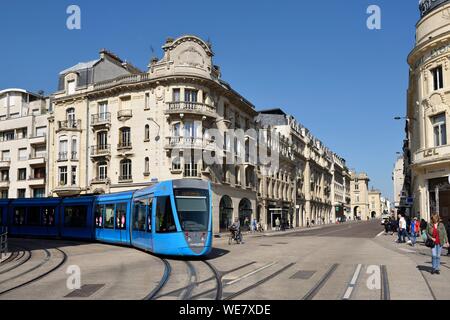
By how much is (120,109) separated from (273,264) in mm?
31841

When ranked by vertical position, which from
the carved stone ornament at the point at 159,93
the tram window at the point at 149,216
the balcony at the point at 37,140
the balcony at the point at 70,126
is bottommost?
the tram window at the point at 149,216

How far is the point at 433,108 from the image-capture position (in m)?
28.8

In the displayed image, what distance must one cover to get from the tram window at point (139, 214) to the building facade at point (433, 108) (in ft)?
58.4

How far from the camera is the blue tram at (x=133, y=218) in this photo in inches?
663

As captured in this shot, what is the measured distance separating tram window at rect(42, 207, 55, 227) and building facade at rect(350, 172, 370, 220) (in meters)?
133

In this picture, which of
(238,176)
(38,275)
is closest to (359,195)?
(238,176)

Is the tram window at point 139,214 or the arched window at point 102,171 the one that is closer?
the tram window at point 139,214

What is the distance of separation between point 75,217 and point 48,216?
271cm

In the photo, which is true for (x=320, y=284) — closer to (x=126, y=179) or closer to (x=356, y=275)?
(x=356, y=275)

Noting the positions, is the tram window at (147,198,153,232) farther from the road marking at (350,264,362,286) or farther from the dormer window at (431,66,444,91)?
the dormer window at (431,66,444,91)

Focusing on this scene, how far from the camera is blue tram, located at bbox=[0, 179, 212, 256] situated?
16844 mm

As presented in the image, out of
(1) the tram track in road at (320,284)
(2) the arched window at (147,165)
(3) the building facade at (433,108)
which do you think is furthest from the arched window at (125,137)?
(1) the tram track in road at (320,284)

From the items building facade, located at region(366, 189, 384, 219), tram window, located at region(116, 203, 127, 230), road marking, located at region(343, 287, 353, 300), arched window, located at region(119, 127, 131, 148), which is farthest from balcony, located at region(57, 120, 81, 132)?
building facade, located at region(366, 189, 384, 219)

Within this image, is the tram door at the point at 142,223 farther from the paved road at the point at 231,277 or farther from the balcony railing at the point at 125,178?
the balcony railing at the point at 125,178
